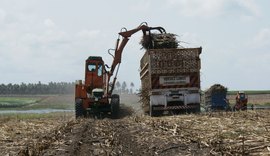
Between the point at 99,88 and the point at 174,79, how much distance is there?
5.18 m

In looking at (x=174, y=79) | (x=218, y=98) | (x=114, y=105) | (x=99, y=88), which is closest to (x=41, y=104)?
(x=218, y=98)

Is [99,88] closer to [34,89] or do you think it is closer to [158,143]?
[158,143]

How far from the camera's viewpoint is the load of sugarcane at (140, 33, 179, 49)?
79.6 feet

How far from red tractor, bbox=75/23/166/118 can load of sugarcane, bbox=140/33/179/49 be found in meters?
0.30

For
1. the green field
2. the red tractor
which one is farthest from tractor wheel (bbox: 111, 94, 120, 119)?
the green field

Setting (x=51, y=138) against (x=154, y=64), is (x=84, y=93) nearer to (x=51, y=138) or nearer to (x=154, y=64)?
(x=154, y=64)

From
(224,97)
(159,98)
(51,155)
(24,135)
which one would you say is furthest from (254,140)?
(224,97)

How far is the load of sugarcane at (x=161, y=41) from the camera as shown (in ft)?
79.6

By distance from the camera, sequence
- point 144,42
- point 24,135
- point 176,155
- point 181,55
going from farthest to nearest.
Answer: point 144,42 → point 181,55 → point 24,135 → point 176,155

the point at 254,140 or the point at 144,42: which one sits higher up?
the point at 144,42

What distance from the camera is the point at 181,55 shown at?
75.3ft

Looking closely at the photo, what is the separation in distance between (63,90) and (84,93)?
107 metres

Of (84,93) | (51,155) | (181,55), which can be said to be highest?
(181,55)

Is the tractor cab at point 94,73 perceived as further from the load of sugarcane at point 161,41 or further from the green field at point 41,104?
the green field at point 41,104
